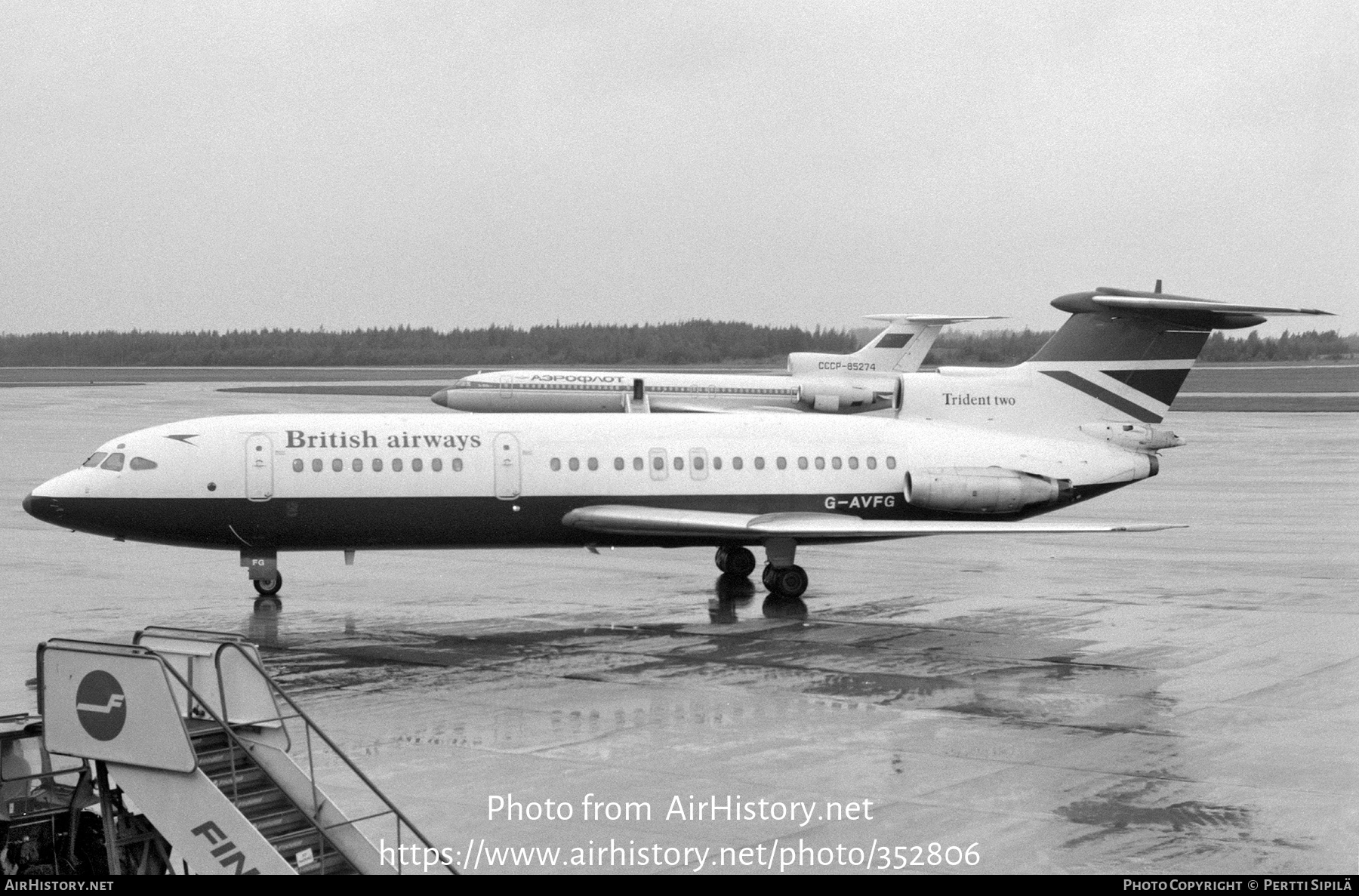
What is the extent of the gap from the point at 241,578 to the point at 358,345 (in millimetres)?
160774

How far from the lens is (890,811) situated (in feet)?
47.3

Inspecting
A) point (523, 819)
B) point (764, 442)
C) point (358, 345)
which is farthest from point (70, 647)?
point (358, 345)

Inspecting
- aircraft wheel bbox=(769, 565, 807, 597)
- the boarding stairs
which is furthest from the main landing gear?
the boarding stairs

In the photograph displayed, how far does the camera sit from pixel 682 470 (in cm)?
2722

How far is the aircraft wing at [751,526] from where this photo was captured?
2598 centimetres

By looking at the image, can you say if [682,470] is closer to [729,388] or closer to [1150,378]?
[1150,378]

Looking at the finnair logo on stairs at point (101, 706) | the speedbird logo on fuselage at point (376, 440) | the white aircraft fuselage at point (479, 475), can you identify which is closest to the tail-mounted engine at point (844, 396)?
the white aircraft fuselage at point (479, 475)

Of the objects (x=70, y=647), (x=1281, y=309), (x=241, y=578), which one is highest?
(x=1281, y=309)

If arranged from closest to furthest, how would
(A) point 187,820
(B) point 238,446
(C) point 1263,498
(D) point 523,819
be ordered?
(A) point 187,820
(D) point 523,819
(B) point 238,446
(C) point 1263,498

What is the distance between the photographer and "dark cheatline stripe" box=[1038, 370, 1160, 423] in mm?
29234

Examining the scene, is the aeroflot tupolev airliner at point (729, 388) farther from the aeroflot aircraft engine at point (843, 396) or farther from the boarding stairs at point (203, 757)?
the boarding stairs at point (203, 757)

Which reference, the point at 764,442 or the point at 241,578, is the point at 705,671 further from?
the point at 241,578

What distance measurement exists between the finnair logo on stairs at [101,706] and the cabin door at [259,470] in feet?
48.4

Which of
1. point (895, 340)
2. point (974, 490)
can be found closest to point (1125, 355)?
point (974, 490)
